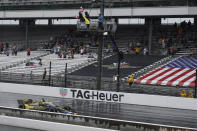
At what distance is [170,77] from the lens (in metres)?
25.5

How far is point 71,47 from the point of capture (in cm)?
3734

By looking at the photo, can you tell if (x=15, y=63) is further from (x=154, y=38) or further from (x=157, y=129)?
(x=157, y=129)

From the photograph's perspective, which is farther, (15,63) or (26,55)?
(26,55)

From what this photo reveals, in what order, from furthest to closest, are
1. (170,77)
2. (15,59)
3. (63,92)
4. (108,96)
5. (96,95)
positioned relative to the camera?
(15,59)
(170,77)
(63,92)
(96,95)
(108,96)

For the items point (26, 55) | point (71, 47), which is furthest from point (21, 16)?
point (71, 47)

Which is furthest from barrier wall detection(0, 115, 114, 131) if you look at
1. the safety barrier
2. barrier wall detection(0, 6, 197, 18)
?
barrier wall detection(0, 6, 197, 18)

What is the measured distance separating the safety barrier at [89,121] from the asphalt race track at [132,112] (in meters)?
3.69

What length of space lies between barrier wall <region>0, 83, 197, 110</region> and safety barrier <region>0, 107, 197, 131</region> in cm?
596

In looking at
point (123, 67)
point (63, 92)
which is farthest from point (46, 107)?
point (123, 67)

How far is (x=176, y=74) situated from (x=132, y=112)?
31.3 ft

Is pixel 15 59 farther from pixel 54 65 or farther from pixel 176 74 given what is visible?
pixel 176 74

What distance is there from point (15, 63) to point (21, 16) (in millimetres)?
7696

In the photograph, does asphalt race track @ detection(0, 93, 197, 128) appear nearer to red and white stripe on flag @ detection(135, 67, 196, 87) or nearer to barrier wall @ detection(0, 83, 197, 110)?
barrier wall @ detection(0, 83, 197, 110)

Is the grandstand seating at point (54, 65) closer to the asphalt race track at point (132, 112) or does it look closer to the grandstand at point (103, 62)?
the grandstand at point (103, 62)
